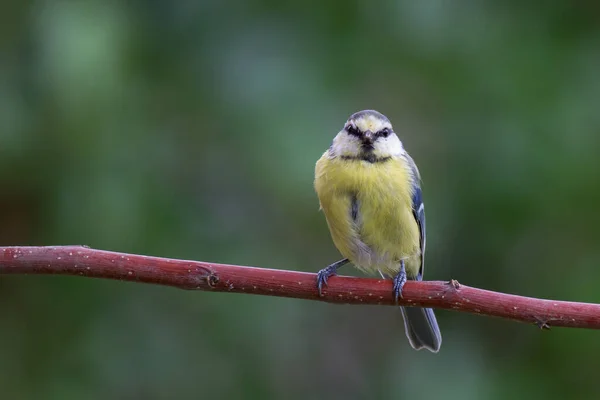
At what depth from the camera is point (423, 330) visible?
305 centimetres

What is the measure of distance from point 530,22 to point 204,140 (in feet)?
5.18

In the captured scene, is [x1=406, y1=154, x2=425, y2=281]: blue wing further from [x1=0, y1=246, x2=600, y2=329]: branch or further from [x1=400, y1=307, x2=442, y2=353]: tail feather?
[x1=0, y1=246, x2=600, y2=329]: branch

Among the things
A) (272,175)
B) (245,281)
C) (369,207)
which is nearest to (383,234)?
(369,207)

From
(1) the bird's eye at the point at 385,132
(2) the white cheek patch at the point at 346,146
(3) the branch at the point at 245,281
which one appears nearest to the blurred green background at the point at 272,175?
(2) the white cheek patch at the point at 346,146

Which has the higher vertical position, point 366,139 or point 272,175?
point 366,139

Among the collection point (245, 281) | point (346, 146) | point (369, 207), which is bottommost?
point (245, 281)

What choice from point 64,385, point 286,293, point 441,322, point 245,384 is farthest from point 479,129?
point 64,385

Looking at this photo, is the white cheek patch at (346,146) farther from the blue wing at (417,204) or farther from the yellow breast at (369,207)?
the blue wing at (417,204)

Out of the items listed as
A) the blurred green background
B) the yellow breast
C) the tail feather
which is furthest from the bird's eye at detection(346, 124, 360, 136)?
the tail feather

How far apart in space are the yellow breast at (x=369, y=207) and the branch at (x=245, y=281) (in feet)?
2.02

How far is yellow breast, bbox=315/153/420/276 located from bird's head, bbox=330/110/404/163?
3cm

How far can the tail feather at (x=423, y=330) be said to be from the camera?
9.88ft

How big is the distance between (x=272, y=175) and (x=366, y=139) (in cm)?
62

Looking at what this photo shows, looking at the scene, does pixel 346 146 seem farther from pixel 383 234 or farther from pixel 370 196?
pixel 383 234
